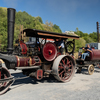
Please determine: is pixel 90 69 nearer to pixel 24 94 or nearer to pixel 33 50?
pixel 33 50

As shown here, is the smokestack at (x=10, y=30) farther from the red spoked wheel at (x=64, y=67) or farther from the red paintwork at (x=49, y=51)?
the red spoked wheel at (x=64, y=67)

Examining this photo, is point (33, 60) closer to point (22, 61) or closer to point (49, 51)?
point (22, 61)

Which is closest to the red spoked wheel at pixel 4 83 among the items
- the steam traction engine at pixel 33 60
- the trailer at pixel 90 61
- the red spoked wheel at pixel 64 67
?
the steam traction engine at pixel 33 60

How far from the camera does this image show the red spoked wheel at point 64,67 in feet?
16.6

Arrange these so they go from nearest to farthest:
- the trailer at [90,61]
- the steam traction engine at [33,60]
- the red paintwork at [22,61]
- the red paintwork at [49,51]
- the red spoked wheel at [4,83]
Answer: the red spoked wheel at [4,83], the steam traction engine at [33,60], the red paintwork at [22,61], the red paintwork at [49,51], the trailer at [90,61]

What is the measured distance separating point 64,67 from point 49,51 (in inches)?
37.8

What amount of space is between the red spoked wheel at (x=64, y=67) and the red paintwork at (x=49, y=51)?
8.6 inches

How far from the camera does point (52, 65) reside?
5336 millimetres

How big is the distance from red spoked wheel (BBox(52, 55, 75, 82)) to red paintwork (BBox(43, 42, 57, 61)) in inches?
8.6

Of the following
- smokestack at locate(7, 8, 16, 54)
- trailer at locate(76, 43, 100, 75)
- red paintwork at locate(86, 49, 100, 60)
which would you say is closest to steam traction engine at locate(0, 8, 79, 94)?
smokestack at locate(7, 8, 16, 54)

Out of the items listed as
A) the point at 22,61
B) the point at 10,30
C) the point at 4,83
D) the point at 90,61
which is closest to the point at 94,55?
the point at 90,61

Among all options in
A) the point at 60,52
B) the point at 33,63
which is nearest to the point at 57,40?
the point at 60,52

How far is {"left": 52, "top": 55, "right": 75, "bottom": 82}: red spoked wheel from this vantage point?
199 inches

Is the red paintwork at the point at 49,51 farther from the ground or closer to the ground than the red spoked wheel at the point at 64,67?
farther from the ground
